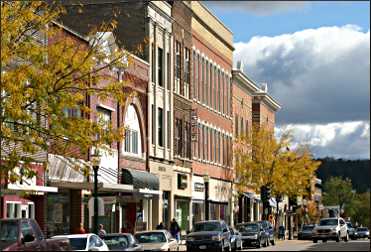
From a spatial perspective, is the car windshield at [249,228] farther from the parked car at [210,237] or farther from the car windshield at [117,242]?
the car windshield at [117,242]

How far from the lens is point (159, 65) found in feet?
185

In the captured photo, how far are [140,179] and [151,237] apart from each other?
1415cm

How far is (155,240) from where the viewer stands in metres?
35.9

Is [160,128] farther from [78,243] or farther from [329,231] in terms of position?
[78,243]

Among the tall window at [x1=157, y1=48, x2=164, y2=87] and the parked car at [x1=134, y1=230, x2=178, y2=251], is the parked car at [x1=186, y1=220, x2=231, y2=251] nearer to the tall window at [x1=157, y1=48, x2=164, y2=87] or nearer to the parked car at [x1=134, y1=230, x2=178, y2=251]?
the parked car at [x1=134, y1=230, x2=178, y2=251]

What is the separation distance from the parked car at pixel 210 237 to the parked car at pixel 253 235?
9546mm

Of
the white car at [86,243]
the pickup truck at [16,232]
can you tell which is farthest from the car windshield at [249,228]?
the pickup truck at [16,232]

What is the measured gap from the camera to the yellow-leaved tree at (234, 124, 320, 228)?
7881 centimetres

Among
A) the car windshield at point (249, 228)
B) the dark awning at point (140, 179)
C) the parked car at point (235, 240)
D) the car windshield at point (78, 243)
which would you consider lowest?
the parked car at point (235, 240)

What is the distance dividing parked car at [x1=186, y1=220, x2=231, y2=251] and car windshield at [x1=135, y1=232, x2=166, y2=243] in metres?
8.35

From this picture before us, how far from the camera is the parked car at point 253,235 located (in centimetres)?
5607

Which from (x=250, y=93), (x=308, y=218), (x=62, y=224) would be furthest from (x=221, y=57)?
(x=308, y=218)

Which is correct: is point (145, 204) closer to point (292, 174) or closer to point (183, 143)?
point (183, 143)

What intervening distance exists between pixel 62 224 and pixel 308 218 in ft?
295
